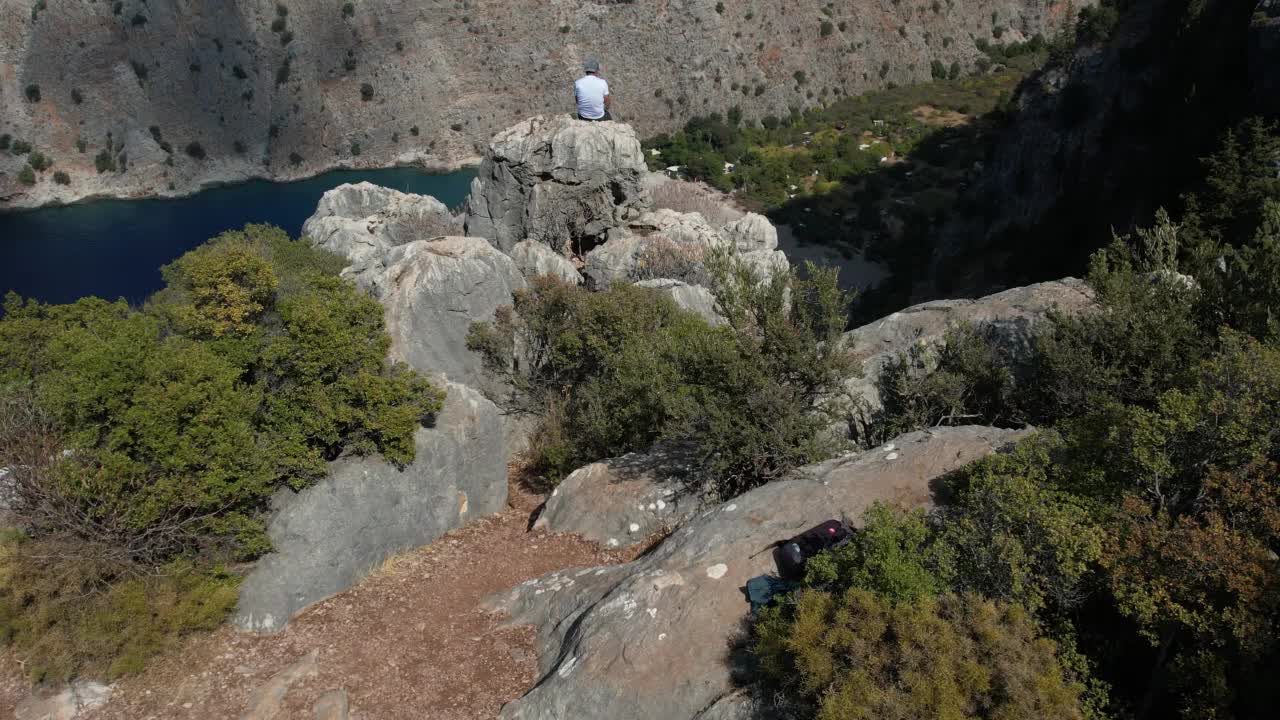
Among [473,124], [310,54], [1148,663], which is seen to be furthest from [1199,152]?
[310,54]

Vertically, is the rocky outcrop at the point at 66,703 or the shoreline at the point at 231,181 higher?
the rocky outcrop at the point at 66,703

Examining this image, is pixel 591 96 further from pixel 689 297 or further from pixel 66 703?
pixel 66 703

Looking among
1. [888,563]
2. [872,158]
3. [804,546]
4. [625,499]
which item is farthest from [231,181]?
[888,563]

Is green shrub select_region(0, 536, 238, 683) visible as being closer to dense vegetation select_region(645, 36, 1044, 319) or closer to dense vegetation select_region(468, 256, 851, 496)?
dense vegetation select_region(468, 256, 851, 496)

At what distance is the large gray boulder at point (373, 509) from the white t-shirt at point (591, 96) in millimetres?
14650

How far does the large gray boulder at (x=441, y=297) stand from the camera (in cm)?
1577

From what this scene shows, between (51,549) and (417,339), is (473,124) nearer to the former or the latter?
(417,339)

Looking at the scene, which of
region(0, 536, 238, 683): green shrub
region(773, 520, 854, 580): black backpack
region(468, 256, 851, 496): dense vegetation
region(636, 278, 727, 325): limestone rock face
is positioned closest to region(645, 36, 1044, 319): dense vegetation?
region(636, 278, 727, 325): limestone rock face

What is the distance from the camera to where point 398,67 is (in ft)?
186

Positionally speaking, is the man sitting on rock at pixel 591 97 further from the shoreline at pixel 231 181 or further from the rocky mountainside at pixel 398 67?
the rocky mountainside at pixel 398 67

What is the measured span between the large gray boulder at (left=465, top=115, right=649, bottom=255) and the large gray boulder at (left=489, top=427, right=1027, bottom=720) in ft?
56.5

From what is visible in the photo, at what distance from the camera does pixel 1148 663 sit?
6094 millimetres

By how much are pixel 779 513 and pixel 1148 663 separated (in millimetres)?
3879

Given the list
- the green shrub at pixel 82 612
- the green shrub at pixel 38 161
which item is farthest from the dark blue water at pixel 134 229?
the green shrub at pixel 82 612
